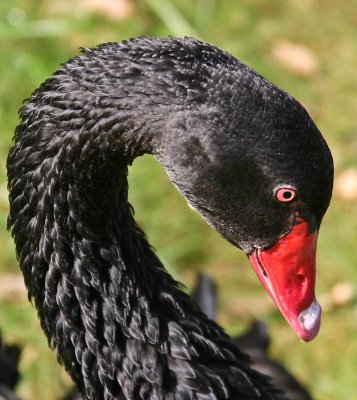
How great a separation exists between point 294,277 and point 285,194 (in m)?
0.23

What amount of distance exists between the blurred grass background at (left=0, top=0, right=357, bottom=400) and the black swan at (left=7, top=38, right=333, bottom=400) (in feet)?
3.77

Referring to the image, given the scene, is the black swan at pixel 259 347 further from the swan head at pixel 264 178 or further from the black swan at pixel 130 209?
the swan head at pixel 264 178

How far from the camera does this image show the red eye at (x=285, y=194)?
192cm

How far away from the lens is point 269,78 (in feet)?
14.6

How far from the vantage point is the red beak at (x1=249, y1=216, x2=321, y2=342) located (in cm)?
204

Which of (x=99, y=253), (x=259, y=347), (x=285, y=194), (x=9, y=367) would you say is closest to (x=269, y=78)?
(x=259, y=347)

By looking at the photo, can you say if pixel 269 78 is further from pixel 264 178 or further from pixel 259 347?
pixel 264 178

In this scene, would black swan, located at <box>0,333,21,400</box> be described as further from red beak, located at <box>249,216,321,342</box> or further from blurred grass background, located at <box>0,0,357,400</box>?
red beak, located at <box>249,216,321,342</box>

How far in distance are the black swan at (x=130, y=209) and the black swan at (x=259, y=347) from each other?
0.45 metres

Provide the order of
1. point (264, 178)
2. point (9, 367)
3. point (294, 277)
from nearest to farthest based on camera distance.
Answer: point (264, 178), point (294, 277), point (9, 367)

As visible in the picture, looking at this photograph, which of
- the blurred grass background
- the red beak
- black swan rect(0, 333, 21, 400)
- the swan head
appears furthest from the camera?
the blurred grass background

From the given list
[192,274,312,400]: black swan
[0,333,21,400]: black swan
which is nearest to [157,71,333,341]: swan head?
[192,274,312,400]: black swan

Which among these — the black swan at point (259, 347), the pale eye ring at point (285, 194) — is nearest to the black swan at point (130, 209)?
the pale eye ring at point (285, 194)


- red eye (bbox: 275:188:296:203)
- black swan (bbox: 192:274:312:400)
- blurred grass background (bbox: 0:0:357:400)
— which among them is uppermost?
blurred grass background (bbox: 0:0:357:400)
